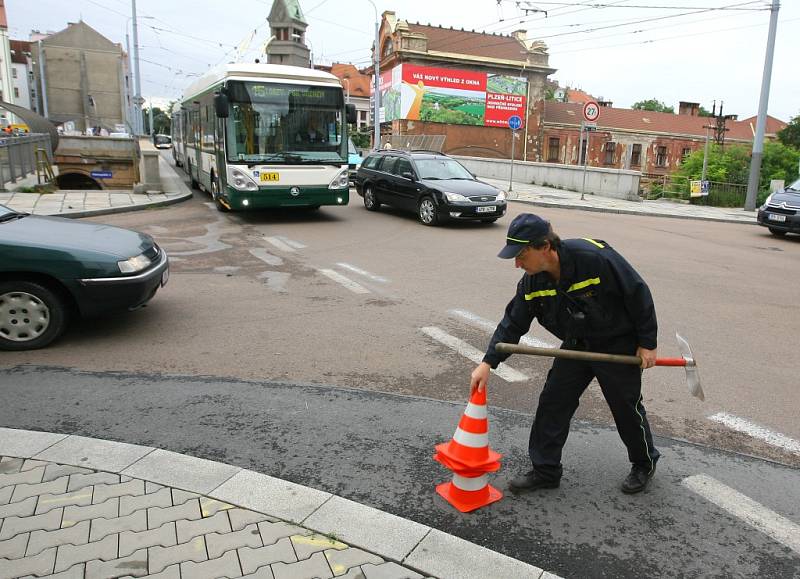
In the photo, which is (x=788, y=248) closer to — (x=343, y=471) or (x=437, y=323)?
(x=437, y=323)

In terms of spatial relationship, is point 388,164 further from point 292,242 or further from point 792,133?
point 792,133

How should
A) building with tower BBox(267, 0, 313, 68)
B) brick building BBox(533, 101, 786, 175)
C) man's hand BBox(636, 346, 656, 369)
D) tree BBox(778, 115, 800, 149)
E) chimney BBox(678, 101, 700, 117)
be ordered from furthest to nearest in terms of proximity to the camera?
chimney BBox(678, 101, 700, 117) < tree BBox(778, 115, 800, 149) < building with tower BBox(267, 0, 313, 68) < brick building BBox(533, 101, 786, 175) < man's hand BBox(636, 346, 656, 369)

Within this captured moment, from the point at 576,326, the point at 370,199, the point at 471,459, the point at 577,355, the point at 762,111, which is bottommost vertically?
the point at 471,459

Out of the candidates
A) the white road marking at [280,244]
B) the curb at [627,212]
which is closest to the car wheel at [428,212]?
the white road marking at [280,244]

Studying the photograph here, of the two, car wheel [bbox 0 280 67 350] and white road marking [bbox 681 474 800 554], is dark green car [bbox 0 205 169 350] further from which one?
white road marking [bbox 681 474 800 554]

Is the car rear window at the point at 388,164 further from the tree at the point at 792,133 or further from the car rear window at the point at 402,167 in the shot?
the tree at the point at 792,133

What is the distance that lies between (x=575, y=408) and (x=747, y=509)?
3.36 ft

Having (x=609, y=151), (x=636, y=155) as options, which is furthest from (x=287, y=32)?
(x=636, y=155)

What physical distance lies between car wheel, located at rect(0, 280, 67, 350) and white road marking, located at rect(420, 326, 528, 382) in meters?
3.41

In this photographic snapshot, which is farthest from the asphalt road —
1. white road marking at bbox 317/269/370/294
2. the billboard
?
the billboard

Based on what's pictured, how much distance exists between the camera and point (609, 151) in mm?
57219

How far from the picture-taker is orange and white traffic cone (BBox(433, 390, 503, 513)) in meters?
3.10

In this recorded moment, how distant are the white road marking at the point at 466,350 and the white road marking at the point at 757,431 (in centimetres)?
145

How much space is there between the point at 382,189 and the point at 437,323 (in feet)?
31.7
